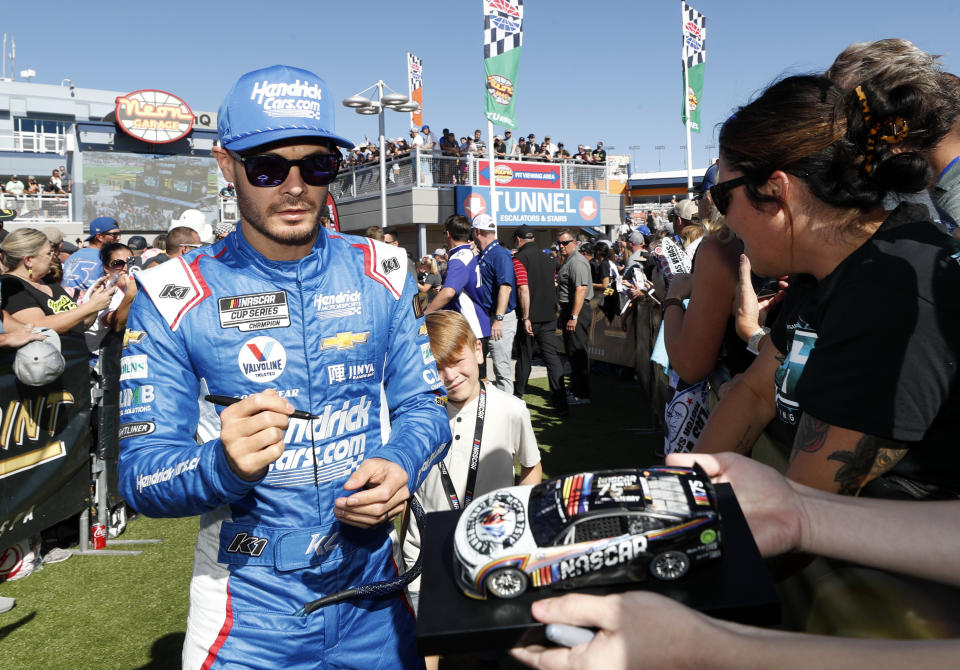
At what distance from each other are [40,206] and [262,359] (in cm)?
3550

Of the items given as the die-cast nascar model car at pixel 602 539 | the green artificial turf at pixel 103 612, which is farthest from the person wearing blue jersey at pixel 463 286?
the die-cast nascar model car at pixel 602 539

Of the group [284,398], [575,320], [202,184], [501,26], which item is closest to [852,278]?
[284,398]

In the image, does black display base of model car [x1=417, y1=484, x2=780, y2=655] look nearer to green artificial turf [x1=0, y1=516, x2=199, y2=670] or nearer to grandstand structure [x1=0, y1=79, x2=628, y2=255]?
green artificial turf [x1=0, y1=516, x2=199, y2=670]

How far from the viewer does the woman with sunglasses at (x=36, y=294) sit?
16.7 ft

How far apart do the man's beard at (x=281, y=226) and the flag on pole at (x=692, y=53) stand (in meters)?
23.2

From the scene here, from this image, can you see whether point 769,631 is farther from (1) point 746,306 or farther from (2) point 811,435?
(1) point 746,306

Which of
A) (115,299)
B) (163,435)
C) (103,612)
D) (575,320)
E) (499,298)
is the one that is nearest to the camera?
(163,435)

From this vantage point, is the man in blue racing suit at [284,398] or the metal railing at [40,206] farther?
the metal railing at [40,206]

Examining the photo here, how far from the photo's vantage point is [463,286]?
301 inches

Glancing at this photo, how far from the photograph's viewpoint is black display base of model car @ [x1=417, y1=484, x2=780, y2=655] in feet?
3.58

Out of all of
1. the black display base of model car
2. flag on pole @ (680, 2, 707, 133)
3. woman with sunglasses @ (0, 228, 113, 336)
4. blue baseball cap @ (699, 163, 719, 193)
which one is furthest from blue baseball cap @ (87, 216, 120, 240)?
flag on pole @ (680, 2, 707, 133)

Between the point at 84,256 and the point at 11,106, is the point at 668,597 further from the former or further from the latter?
the point at 11,106

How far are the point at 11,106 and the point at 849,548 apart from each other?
7619 cm

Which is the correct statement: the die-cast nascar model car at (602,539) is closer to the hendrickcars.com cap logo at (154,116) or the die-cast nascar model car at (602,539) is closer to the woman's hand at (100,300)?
the woman's hand at (100,300)
